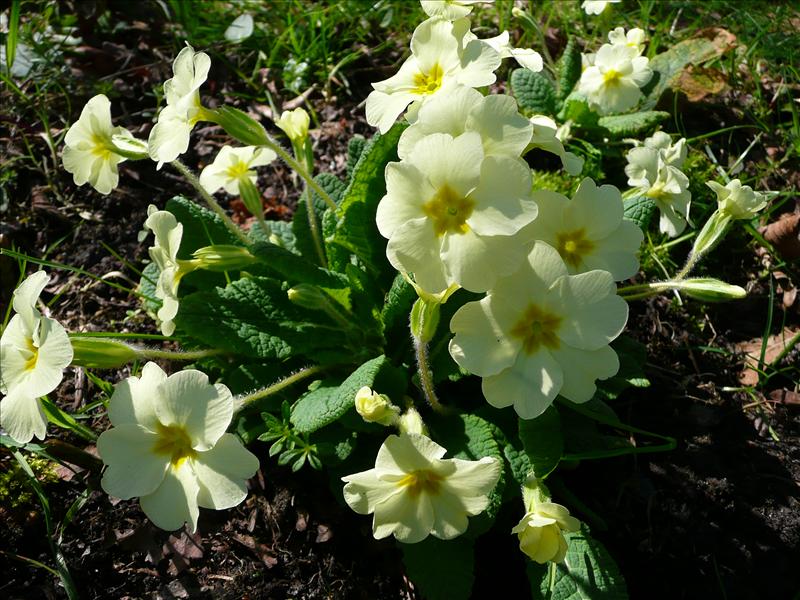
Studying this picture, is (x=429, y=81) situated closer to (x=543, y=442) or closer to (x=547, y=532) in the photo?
(x=543, y=442)

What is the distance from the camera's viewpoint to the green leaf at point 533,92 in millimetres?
3223

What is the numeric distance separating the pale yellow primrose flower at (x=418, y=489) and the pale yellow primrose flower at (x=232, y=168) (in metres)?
1.27

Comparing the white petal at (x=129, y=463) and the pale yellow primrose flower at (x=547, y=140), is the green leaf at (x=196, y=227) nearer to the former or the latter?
the white petal at (x=129, y=463)

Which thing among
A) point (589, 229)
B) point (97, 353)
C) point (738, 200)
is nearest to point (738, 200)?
point (738, 200)

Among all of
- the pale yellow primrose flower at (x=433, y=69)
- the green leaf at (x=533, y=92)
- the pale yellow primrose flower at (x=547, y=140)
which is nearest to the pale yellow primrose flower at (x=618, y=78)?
the green leaf at (x=533, y=92)

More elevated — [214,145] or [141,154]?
[141,154]

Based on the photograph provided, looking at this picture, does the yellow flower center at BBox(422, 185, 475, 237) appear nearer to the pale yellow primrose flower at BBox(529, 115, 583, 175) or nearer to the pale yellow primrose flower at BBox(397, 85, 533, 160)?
the pale yellow primrose flower at BBox(397, 85, 533, 160)

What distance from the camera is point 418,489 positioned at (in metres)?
1.70

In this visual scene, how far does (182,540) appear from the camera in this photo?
2.32 m

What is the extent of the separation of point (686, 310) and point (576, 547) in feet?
4.02

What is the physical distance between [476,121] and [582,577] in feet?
4.28

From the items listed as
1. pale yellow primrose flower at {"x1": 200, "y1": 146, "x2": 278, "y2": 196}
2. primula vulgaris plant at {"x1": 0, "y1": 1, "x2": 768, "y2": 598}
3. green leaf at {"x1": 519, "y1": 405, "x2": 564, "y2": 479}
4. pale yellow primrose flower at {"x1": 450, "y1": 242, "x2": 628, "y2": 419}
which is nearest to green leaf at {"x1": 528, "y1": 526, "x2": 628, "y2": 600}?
primula vulgaris plant at {"x1": 0, "y1": 1, "x2": 768, "y2": 598}

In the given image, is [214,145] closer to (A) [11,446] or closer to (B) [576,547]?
(A) [11,446]

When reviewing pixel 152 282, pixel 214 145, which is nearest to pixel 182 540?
pixel 152 282
